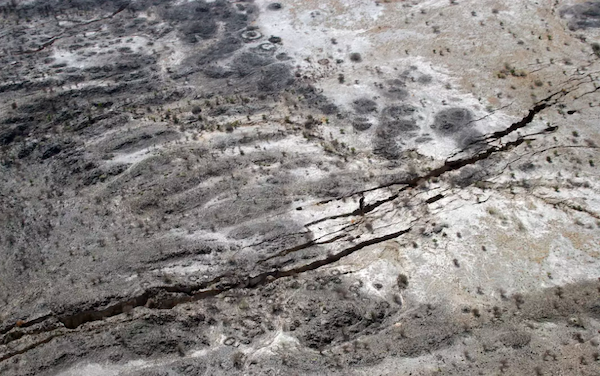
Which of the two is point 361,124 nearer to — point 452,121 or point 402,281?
point 452,121

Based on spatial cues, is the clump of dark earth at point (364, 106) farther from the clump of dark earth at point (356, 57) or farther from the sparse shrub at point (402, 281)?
the sparse shrub at point (402, 281)

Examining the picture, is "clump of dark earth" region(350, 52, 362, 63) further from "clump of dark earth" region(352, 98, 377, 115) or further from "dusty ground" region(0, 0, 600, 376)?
"clump of dark earth" region(352, 98, 377, 115)

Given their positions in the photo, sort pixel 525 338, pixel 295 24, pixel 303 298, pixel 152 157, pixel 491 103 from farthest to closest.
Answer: pixel 295 24 < pixel 491 103 < pixel 152 157 < pixel 303 298 < pixel 525 338

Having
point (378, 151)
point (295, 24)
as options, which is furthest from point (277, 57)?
point (378, 151)

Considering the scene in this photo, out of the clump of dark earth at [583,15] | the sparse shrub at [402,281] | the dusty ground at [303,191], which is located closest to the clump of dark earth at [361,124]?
the dusty ground at [303,191]

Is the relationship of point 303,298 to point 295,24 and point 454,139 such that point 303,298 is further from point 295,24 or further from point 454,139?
point 295,24

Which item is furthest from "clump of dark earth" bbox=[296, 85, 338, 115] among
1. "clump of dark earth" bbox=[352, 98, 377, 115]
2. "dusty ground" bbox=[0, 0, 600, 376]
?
"clump of dark earth" bbox=[352, 98, 377, 115]

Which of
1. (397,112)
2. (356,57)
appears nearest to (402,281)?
(397,112)

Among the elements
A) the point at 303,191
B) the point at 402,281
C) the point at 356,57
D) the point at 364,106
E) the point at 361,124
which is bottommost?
the point at 402,281

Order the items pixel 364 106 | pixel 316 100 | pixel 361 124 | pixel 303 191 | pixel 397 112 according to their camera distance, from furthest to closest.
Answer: pixel 316 100 → pixel 364 106 → pixel 397 112 → pixel 361 124 → pixel 303 191
